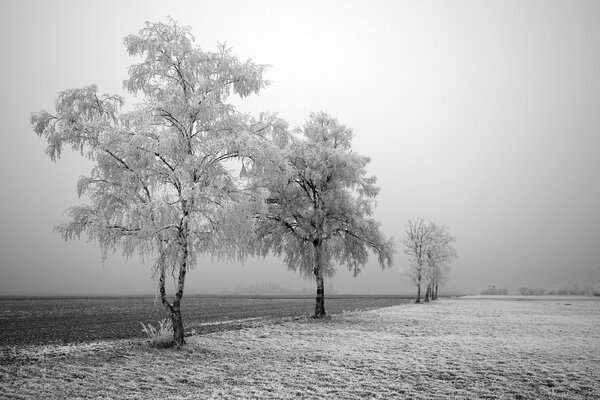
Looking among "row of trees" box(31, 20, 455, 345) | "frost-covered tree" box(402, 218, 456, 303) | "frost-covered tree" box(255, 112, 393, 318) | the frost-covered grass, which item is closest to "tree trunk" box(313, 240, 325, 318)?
"frost-covered tree" box(255, 112, 393, 318)

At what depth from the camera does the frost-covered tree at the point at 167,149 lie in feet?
45.0

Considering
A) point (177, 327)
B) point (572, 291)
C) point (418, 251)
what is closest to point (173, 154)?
point (177, 327)

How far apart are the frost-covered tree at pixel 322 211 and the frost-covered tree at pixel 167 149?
10258mm

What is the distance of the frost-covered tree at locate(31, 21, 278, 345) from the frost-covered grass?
297 centimetres

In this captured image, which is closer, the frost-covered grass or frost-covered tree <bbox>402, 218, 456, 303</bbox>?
the frost-covered grass

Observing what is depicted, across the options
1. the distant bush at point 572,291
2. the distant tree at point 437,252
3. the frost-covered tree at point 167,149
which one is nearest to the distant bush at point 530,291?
the distant bush at point 572,291

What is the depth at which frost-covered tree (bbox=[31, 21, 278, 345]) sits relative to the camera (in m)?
13.7

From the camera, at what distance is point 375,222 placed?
28109mm

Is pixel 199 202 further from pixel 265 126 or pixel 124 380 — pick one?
pixel 124 380

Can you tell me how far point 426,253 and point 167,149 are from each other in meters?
52.4

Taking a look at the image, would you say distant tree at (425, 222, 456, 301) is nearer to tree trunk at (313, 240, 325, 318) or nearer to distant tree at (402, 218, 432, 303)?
distant tree at (402, 218, 432, 303)

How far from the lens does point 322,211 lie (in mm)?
26672

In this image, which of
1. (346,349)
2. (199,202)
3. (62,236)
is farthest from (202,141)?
(346,349)

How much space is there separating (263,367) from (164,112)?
A: 9913mm
